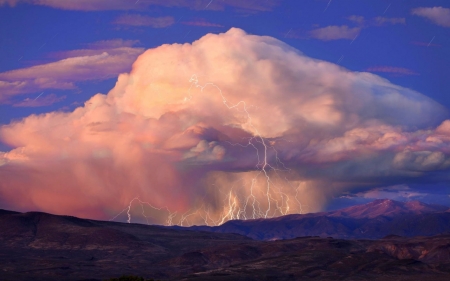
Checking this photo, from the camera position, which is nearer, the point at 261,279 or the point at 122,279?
the point at 122,279

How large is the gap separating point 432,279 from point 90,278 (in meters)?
102

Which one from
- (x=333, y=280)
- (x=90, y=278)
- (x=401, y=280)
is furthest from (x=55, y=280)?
(x=401, y=280)

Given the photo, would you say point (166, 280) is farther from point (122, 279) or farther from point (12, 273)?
point (122, 279)

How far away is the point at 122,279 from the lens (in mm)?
118375

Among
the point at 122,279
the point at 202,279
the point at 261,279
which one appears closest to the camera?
the point at 122,279

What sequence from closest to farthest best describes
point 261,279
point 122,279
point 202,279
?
point 122,279 < point 202,279 < point 261,279

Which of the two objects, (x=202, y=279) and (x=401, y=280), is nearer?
(x=202, y=279)

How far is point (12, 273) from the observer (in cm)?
19862

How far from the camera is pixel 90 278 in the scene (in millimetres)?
199375

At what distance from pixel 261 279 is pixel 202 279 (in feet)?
71.5

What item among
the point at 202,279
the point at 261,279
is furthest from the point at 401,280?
the point at 202,279

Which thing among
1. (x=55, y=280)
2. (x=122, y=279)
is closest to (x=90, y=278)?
(x=55, y=280)

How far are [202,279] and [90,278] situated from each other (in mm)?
37018

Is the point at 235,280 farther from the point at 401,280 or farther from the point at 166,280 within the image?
the point at 401,280
